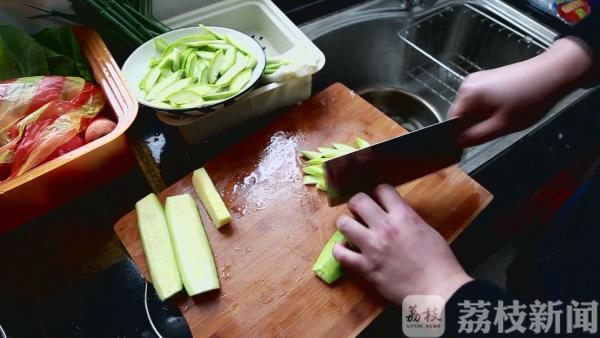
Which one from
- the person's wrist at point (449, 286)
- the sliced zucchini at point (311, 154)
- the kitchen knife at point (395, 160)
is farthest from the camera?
the sliced zucchini at point (311, 154)

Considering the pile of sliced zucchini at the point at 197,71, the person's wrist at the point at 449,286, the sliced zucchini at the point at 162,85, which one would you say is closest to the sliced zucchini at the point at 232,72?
the pile of sliced zucchini at the point at 197,71

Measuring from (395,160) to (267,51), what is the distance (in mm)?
614

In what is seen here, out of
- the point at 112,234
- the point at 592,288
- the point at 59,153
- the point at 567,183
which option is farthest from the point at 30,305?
the point at 567,183

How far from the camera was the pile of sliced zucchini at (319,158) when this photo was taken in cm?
100

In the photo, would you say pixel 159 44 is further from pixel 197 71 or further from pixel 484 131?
pixel 484 131

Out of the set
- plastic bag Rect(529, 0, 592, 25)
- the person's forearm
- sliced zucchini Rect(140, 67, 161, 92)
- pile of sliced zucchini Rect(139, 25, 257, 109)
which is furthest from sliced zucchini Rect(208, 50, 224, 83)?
plastic bag Rect(529, 0, 592, 25)

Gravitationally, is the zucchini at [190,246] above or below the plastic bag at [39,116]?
below

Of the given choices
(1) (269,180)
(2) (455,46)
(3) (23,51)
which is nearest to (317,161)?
(1) (269,180)

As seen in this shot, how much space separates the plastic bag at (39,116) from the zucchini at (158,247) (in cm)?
23

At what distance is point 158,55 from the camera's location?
1.13m

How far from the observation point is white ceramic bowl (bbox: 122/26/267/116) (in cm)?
→ 98

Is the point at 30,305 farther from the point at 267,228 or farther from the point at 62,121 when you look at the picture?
the point at 267,228

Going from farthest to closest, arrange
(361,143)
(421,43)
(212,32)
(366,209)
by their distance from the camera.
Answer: (421,43) → (212,32) → (361,143) → (366,209)

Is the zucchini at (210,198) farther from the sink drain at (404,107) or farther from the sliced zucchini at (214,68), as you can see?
the sink drain at (404,107)
